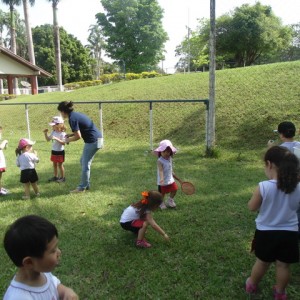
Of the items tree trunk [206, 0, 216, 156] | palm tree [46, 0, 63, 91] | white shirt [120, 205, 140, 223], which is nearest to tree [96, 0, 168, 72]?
palm tree [46, 0, 63, 91]

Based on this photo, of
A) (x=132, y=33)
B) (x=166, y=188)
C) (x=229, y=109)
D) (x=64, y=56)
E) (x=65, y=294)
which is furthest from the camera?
(x=64, y=56)

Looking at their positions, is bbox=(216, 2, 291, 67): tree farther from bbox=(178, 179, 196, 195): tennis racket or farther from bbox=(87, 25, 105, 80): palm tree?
bbox=(87, 25, 105, 80): palm tree

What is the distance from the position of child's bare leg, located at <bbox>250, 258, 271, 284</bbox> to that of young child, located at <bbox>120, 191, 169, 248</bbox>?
118cm

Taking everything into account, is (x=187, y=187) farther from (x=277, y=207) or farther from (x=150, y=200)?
(x=277, y=207)

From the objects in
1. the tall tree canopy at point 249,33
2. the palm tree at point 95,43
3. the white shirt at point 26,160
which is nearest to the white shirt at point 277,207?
the white shirt at point 26,160

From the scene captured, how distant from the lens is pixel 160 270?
3320 millimetres

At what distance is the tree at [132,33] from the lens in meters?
42.8

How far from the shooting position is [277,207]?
8.37 feet

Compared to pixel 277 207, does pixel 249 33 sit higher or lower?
higher

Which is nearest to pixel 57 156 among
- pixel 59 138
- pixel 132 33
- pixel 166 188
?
pixel 59 138

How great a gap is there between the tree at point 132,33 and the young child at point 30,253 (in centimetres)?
4243

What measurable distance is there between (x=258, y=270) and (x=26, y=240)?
6.62ft

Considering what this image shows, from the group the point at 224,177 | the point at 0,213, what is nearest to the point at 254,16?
the point at 224,177

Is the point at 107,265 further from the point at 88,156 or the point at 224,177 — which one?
the point at 224,177
